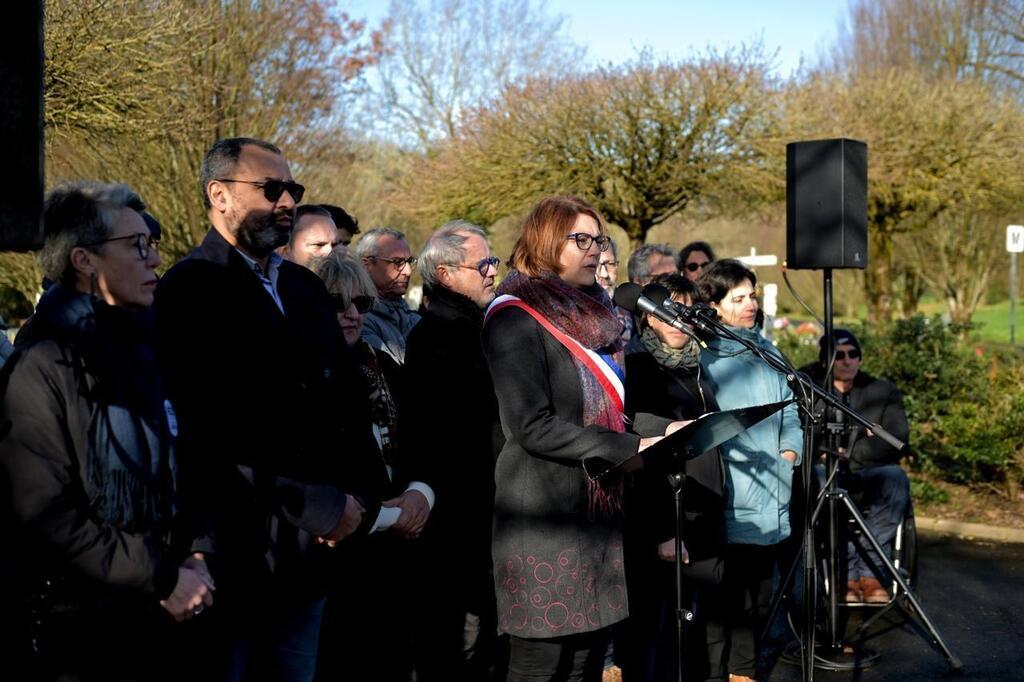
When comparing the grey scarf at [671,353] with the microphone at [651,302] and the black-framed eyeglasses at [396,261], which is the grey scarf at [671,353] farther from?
the black-framed eyeglasses at [396,261]

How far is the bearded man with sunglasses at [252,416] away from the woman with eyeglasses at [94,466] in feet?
0.36

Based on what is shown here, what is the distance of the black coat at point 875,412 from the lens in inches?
263

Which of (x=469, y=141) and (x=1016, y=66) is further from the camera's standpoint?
(x=1016, y=66)

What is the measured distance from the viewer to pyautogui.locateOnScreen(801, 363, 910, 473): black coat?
668 cm

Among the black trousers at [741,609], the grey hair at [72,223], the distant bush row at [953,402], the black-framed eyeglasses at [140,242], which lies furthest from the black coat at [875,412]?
the grey hair at [72,223]

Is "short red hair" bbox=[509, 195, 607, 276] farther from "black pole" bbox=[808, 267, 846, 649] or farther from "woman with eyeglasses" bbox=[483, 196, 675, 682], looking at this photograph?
"black pole" bbox=[808, 267, 846, 649]

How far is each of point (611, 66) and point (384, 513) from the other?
584 inches

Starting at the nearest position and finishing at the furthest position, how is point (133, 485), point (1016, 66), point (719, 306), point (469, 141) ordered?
1. point (133, 485)
2. point (719, 306)
3. point (469, 141)
4. point (1016, 66)

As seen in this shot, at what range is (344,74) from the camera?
16.5 metres

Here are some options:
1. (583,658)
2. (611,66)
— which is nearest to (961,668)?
(583,658)

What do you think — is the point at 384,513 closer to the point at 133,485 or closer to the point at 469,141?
the point at 133,485

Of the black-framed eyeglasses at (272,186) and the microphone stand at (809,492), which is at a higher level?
the black-framed eyeglasses at (272,186)

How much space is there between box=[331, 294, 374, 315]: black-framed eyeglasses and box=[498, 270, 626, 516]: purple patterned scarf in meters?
0.77

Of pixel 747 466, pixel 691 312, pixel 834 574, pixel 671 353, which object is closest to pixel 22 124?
pixel 691 312
